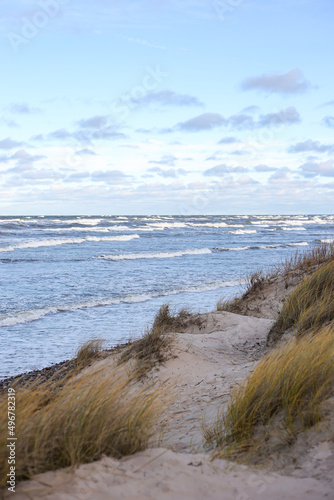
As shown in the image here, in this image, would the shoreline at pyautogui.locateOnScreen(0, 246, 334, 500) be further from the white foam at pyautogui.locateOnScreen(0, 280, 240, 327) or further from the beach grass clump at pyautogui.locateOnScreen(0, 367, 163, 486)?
the white foam at pyautogui.locateOnScreen(0, 280, 240, 327)

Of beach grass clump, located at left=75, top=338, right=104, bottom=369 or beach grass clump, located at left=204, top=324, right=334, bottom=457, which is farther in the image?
beach grass clump, located at left=75, top=338, right=104, bottom=369

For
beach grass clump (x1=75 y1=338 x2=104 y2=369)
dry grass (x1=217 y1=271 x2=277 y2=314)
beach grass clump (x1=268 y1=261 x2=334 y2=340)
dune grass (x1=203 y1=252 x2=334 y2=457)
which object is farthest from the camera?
dry grass (x1=217 y1=271 x2=277 y2=314)

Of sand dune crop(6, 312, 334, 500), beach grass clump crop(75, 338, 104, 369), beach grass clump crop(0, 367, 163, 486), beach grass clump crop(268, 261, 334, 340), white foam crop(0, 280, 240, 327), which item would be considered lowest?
white foam crop(0, 280, 240, 327)

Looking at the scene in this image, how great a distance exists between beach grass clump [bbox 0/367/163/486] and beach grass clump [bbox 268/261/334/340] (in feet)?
10.8

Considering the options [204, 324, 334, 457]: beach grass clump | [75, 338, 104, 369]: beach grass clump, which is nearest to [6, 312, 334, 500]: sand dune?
[204, 324, 334, 457]: beach grass clump

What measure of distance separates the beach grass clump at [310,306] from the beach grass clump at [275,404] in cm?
202

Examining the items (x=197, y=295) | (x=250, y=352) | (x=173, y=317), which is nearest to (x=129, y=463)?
(x=250, y=352)

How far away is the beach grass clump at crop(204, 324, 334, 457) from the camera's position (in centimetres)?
337

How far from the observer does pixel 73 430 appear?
2.96 metres

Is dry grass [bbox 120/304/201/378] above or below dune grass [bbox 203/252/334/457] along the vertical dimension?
below

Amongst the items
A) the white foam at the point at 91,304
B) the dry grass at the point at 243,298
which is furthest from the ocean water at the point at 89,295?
the dry grass at the point at 243,298

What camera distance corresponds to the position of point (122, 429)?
311cm

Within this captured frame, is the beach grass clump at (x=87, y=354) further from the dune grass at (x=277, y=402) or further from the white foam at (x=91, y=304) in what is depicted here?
the white foam at (x=91, y=304)

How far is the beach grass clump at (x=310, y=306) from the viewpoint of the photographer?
6059 millimetres
